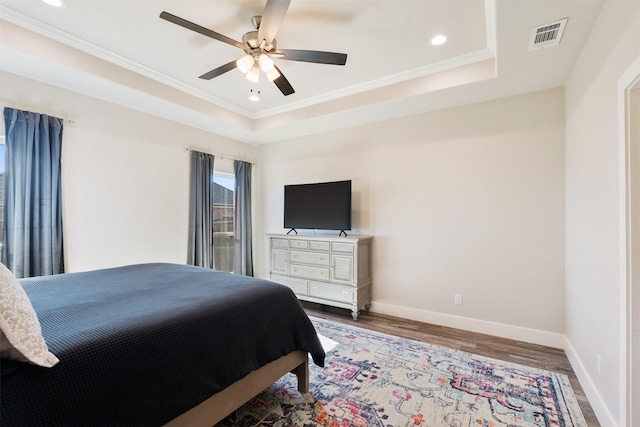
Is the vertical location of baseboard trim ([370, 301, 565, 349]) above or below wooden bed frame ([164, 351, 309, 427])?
below

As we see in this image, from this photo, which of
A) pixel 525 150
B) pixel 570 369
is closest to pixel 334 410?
pixel 570 369

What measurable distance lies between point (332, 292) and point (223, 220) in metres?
2.12

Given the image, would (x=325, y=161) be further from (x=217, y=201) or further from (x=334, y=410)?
(x=334, y=410)

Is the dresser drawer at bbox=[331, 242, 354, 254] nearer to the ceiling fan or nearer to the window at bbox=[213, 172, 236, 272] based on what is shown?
the window at bbox=[213, 172, 236, 272]

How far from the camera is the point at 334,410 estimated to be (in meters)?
1.85

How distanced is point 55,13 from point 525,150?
4.34 m

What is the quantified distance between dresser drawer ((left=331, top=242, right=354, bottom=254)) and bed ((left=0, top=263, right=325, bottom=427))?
163 cm

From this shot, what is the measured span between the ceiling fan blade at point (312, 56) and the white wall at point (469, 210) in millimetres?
1785

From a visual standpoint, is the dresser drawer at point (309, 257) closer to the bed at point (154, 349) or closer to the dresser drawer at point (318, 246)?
the dresser drawer at point (318, 246)

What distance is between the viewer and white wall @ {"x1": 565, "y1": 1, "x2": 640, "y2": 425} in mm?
1563

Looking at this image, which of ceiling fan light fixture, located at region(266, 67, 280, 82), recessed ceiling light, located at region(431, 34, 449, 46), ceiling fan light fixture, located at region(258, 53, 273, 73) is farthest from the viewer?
recessed ceiling light, located at region(431, 34, 449, 46)

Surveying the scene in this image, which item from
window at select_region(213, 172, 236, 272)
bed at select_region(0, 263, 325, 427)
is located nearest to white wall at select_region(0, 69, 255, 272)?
window at select_region(213, 172, 236, 272)

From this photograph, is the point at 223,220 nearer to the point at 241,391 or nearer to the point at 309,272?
the point at 309,272

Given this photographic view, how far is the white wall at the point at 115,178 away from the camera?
2.87m
